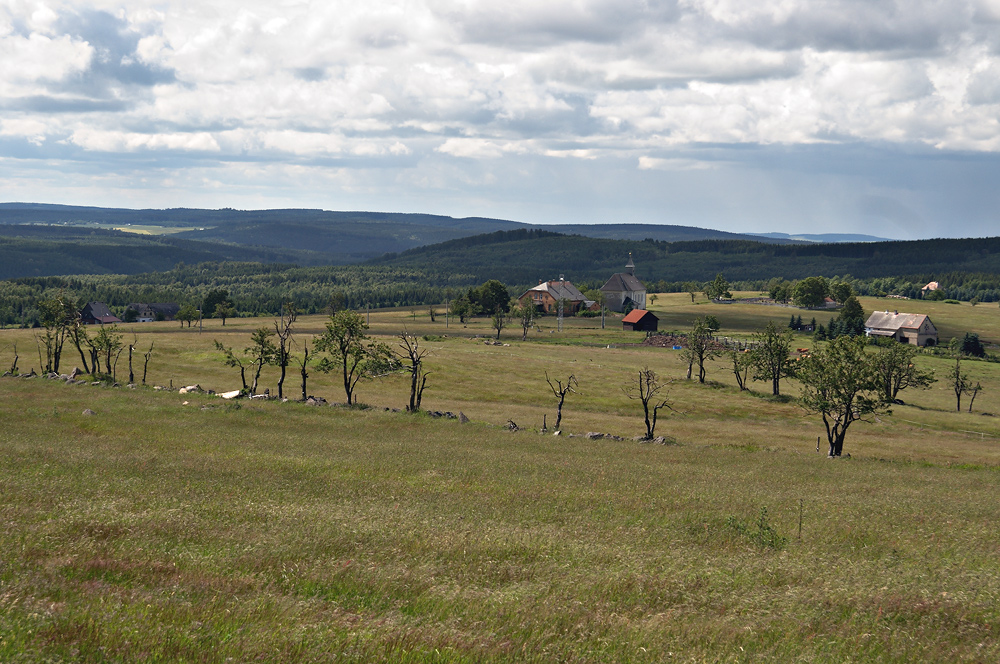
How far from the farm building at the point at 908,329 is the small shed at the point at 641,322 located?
1674 inches

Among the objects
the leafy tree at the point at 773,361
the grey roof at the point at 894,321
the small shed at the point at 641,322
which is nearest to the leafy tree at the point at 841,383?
the leafy tree at the point at 773,361

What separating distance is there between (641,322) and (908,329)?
2073 inches

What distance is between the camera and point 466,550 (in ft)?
50.0

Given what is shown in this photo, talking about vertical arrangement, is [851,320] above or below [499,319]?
above

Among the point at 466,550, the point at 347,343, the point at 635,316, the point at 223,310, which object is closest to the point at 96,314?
the point at 223,310

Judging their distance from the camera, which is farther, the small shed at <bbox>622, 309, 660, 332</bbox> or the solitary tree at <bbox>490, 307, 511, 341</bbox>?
the small shed at <bbox>622, 309, 660, 332</bbox>

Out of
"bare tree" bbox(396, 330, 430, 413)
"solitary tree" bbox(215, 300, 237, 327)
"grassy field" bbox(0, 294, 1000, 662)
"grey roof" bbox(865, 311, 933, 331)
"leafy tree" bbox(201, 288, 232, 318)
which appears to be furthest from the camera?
"leafy tree" bbox(201, 288, 232, 318)

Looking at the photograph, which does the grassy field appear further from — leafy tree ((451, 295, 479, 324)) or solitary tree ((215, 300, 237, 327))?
leafy tree ((451, 295, 479, 324))

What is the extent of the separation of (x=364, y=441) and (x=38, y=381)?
122 ft

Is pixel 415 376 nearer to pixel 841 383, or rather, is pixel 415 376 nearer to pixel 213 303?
pixel 841 383

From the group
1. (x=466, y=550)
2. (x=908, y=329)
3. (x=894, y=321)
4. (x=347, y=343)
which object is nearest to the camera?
(x=466, y=550)

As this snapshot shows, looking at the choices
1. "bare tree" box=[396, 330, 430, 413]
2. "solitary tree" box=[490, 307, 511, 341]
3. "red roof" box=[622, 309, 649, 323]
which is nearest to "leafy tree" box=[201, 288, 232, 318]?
"solitary tree" box=[490, 307, 511, 341]

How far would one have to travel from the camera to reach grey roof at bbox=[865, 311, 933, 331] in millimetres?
144125

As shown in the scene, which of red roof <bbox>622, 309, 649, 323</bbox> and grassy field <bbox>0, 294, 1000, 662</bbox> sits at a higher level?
grassy field <bbox>0, 294, 1000, 662</bbox>
